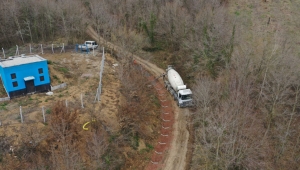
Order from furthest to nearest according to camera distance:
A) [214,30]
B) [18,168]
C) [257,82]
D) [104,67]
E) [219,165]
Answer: [104,67]
[214,30]
[257,82]
[219,165]
[18,168]

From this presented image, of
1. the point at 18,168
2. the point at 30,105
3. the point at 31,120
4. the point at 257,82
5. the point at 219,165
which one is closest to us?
the point at 18,168

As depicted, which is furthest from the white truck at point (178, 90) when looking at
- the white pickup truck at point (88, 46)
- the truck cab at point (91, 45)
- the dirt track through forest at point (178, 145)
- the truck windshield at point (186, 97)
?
the truck cab at point (91, 45)

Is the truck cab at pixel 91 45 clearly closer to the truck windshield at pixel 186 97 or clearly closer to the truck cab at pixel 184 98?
the truck cab at pixel 184 98

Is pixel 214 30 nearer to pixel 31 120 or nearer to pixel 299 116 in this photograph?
pixel 299 116

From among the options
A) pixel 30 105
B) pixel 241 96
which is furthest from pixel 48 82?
pixel 241 96

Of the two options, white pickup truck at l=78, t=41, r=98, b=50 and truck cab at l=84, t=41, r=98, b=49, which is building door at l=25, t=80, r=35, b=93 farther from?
truck cab at l=84, t=41, r=98, b=49

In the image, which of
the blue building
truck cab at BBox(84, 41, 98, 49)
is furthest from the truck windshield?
truck cab at BBox(84, 41, 98, 49)
